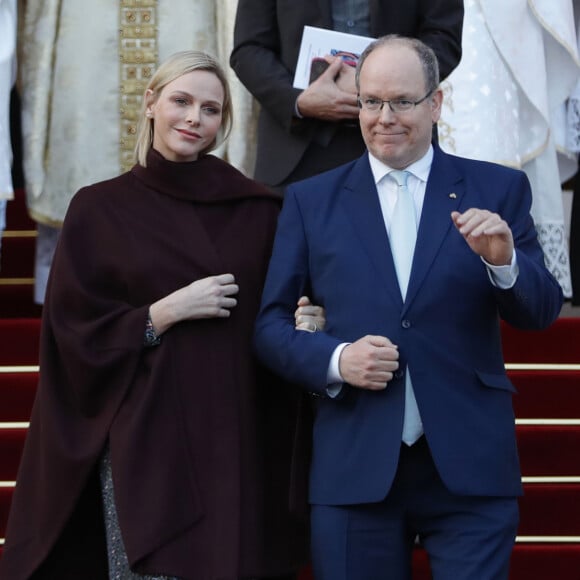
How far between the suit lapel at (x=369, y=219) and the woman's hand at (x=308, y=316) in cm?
19

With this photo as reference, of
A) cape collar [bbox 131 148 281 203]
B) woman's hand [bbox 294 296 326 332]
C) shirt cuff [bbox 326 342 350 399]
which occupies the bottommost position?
shirt cuff [bbox 326 342 350 399]

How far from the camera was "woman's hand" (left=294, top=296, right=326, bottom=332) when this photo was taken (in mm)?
3594

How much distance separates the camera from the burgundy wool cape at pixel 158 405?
3.69 metres

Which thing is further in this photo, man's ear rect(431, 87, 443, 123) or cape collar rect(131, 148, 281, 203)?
cape collar rect(131, 148, 281, 203)

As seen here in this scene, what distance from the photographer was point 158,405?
147 inches

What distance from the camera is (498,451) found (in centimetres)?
351

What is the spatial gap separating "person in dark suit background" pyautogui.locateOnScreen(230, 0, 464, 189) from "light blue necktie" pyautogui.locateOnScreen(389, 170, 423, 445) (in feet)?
3.08

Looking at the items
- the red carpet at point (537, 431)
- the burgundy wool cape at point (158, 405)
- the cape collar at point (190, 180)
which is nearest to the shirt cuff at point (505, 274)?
the burgundy wool cape at point (158, 405)

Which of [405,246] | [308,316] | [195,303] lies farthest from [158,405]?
[405,246]

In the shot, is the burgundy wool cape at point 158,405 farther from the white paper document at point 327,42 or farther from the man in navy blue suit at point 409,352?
the white paper document at point 327,42

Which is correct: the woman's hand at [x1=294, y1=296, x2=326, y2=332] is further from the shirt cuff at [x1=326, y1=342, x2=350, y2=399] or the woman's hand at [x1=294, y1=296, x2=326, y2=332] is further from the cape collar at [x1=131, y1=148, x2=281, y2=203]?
the cape collar at [x1=131, y1=148, x2=281, y2=203]

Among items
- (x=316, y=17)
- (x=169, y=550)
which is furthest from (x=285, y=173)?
(x=169, y=550)

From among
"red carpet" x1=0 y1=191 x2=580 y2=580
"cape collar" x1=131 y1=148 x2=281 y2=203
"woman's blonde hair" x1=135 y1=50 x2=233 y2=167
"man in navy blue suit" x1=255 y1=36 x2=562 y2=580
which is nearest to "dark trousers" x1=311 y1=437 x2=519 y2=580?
"man in navy blue suit" x1=255 y1=36 x2=562 y2=580

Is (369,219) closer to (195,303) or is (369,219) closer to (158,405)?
(195,303)
